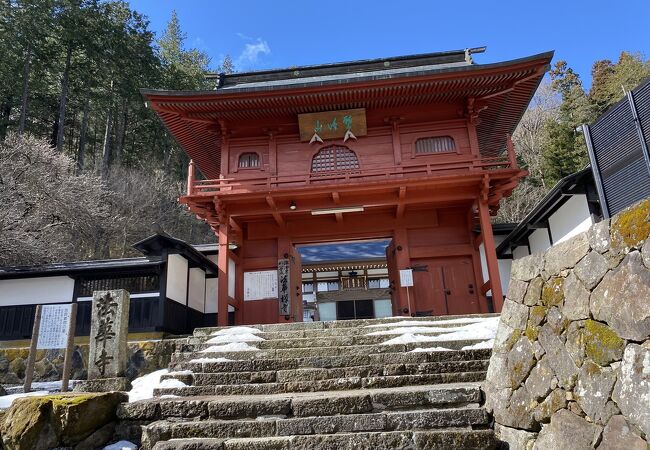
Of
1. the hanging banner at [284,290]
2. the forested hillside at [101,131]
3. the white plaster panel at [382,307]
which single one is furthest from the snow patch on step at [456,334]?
the white plaster panel at [382,307]

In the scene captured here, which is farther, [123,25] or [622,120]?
[123,25]

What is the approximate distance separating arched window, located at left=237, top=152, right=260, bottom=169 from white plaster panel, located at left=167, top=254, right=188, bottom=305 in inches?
133

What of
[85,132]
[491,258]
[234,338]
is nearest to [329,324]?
[234,338]

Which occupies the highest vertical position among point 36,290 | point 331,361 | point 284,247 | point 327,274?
point 327,274

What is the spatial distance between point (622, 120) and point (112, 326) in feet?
25.9

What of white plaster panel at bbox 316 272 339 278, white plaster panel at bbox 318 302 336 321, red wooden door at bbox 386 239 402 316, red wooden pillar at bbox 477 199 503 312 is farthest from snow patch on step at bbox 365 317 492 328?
white plaster panel at bbox 318 302 336 321

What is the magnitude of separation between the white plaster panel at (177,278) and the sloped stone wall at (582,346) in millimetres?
8964

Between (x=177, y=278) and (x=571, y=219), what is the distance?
10.2m

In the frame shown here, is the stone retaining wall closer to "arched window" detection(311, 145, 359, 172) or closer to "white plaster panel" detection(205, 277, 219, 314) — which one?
"white plaster panel" detection(205, 277, 219, 314)

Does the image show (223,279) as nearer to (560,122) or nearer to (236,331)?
(236,331)

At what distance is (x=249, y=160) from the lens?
43.4 feet

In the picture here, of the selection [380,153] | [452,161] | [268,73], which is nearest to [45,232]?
[268,73]

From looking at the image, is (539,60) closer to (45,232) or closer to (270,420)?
(270,420)

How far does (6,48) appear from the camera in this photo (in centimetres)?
2183
